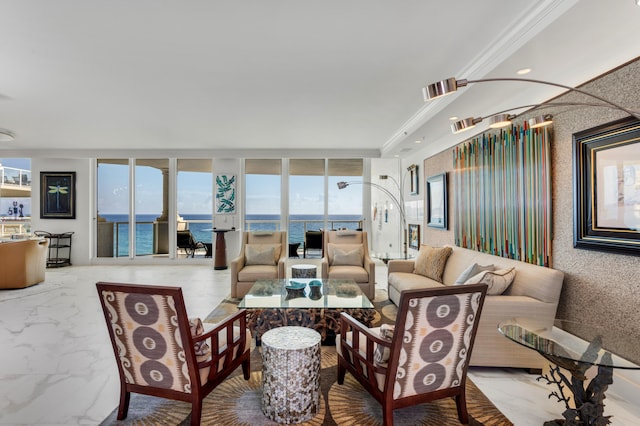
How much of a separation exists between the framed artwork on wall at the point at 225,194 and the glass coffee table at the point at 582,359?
20.6 feet

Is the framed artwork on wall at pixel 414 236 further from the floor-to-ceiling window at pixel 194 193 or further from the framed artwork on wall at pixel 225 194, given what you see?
the floor-to-ceiling window at pixel 194 193

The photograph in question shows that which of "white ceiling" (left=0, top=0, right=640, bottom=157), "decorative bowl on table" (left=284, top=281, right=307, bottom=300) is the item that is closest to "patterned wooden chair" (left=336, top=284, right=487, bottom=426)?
"decorative bowl on table" (left=284, top=281, right=307, bottom=300)

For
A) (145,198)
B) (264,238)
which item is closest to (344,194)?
(264,238)

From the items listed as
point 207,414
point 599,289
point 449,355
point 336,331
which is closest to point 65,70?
point 207,414

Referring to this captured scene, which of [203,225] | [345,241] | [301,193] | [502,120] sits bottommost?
[345,241]

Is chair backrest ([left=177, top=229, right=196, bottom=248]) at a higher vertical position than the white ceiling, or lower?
lower

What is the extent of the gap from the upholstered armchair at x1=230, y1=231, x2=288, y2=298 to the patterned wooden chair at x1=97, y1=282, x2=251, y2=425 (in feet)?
8.22

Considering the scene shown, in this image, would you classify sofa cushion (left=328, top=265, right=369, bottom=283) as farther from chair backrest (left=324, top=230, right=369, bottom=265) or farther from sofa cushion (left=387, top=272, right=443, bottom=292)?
chair backrest (left=324, top=230, right=369, bottom=265)

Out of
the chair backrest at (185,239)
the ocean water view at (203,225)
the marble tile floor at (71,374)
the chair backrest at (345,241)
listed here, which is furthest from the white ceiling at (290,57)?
the chair backrest at (185,239)

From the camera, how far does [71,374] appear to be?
246 centimetres

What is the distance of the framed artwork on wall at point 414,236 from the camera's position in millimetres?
5924

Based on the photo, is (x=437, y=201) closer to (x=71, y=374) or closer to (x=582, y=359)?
(x=582, y=359)

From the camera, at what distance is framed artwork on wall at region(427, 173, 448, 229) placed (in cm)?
481

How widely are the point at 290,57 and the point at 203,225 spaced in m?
5.64
